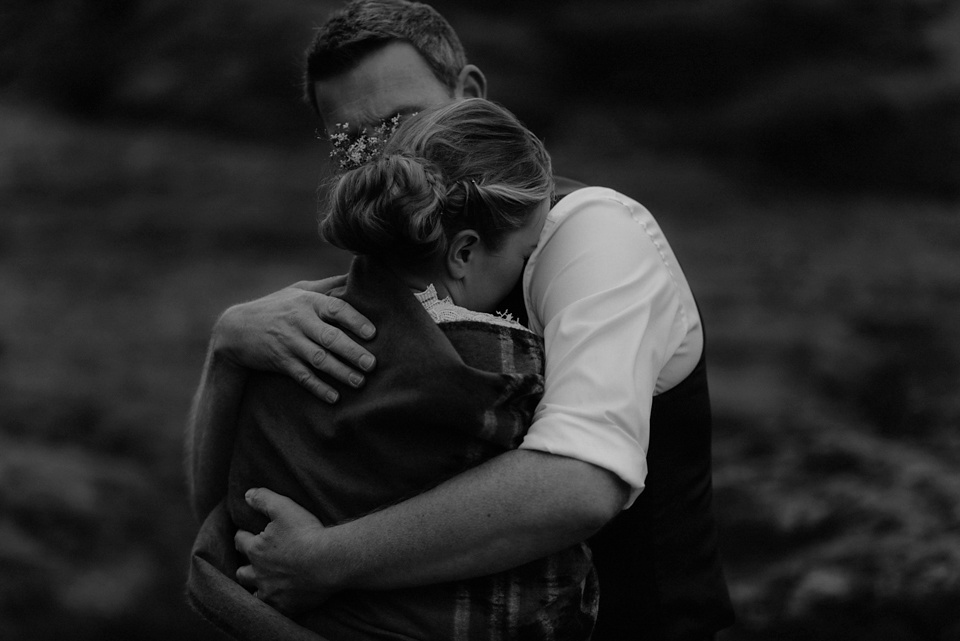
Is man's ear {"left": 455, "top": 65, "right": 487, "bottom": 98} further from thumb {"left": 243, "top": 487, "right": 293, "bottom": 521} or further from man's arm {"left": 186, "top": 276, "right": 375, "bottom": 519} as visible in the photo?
thumb {"left": 243, "top": 487, "right": 293, "bottom": 521}

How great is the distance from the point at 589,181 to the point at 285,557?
12.8 feet

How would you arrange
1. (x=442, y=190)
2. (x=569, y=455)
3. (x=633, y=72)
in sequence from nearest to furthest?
(x=569, y=455), (x=442, y=190), (x=633, y=72)

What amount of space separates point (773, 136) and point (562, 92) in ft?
3.61

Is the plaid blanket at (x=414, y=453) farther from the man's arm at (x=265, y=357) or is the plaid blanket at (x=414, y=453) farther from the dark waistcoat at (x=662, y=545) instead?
the dark waistcoat at (x=662, y=545)

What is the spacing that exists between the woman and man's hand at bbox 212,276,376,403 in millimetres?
22

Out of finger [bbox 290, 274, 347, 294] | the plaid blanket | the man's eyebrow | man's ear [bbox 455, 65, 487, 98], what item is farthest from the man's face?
the plaid blanket

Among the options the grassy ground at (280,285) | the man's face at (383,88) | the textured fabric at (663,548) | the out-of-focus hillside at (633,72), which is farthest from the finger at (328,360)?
the out-of-focus hillside at (633,72)

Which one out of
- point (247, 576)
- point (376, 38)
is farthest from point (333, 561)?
point (376, 38)

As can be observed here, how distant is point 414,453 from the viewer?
1295 millimetres

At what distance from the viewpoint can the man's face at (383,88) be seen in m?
1.91

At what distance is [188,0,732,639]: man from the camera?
48.5 inches

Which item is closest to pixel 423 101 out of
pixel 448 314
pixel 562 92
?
pixel 448 314

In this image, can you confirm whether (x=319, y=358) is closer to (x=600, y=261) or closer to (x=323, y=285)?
(x=323, y=285)

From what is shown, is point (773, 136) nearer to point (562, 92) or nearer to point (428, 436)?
point (562, 92)
